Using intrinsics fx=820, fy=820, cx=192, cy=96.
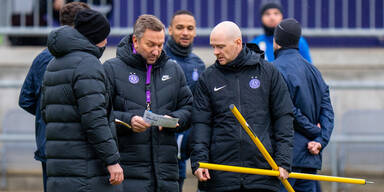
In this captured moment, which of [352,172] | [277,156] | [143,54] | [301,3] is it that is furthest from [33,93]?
[301,3]

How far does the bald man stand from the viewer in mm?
5551

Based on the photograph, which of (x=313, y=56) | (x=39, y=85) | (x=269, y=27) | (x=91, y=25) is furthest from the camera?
(x=313, y=56)

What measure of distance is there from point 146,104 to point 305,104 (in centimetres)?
123

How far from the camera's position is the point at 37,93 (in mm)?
6203

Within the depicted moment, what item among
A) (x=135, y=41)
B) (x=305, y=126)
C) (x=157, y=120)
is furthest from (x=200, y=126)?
(x=305, y=126)

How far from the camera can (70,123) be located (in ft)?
16.8

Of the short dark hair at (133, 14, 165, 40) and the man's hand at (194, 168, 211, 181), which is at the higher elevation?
the short dark hair at (133, 14, 165, 40)

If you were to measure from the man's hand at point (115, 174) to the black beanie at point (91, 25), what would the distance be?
2.71ft

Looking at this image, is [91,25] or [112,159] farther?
[91,25]

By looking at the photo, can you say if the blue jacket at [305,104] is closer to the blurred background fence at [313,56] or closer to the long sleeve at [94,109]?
the long sleeve at [94,109]

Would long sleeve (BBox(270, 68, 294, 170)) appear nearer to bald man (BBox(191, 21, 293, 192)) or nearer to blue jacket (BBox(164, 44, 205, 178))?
bald man (BBox(191, 21, 293, 192))

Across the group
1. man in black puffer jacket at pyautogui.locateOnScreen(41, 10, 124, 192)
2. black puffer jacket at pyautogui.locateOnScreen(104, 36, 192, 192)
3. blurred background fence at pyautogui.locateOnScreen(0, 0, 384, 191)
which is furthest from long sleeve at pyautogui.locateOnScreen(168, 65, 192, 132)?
blurred background fence at pyautogui.locateOnScreen(0, 0, 384, 191)

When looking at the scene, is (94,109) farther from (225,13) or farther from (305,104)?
(225,13)

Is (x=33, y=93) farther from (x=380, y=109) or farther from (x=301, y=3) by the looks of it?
(x=301, y=3)
